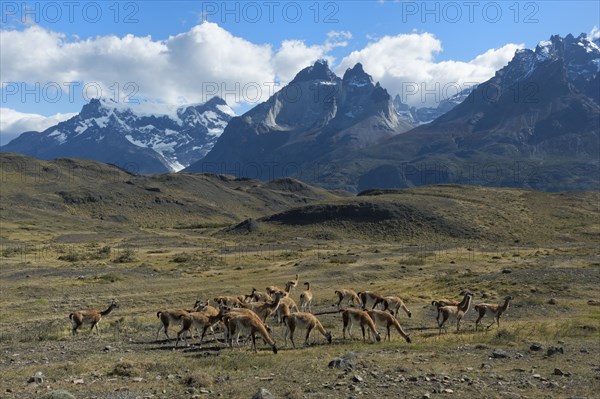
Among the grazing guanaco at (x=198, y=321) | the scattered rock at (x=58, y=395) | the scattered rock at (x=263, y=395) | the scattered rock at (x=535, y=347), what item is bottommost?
the scattered rock at (x=535, y=347)

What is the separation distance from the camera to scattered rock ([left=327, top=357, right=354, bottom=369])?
16.4 m

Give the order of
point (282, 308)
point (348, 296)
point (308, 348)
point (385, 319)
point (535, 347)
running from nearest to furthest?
1. point (535, 347)
2. point (308, 348)
3. point (385, 319)
4. point (282, 308)
5. point (348, 296)

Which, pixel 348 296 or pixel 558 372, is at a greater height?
pixel 348 296

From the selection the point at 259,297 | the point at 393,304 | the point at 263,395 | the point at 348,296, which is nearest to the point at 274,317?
the point at 259,297

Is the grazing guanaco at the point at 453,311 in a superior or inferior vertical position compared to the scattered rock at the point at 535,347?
superior

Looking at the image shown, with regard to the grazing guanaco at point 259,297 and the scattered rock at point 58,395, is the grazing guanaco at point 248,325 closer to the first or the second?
the scattered rock at point 58,395

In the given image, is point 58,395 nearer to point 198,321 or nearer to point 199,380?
point 199,380

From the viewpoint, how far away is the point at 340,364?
53.9ft

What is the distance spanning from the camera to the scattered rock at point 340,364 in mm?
16359

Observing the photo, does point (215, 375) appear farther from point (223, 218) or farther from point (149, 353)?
point (223, 218)

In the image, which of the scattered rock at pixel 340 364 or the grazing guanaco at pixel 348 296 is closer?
the scattered rock at pixel 340 364

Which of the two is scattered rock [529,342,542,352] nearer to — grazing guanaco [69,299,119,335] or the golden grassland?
the golden grassland

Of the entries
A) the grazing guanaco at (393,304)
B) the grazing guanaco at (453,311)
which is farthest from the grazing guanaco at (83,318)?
the grazing guanaco at (453,311)

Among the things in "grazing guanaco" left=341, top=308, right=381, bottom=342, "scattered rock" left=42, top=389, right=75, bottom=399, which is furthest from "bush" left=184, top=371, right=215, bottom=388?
"grazing guanaco" left=341, top=308, right=381, bottom=342
